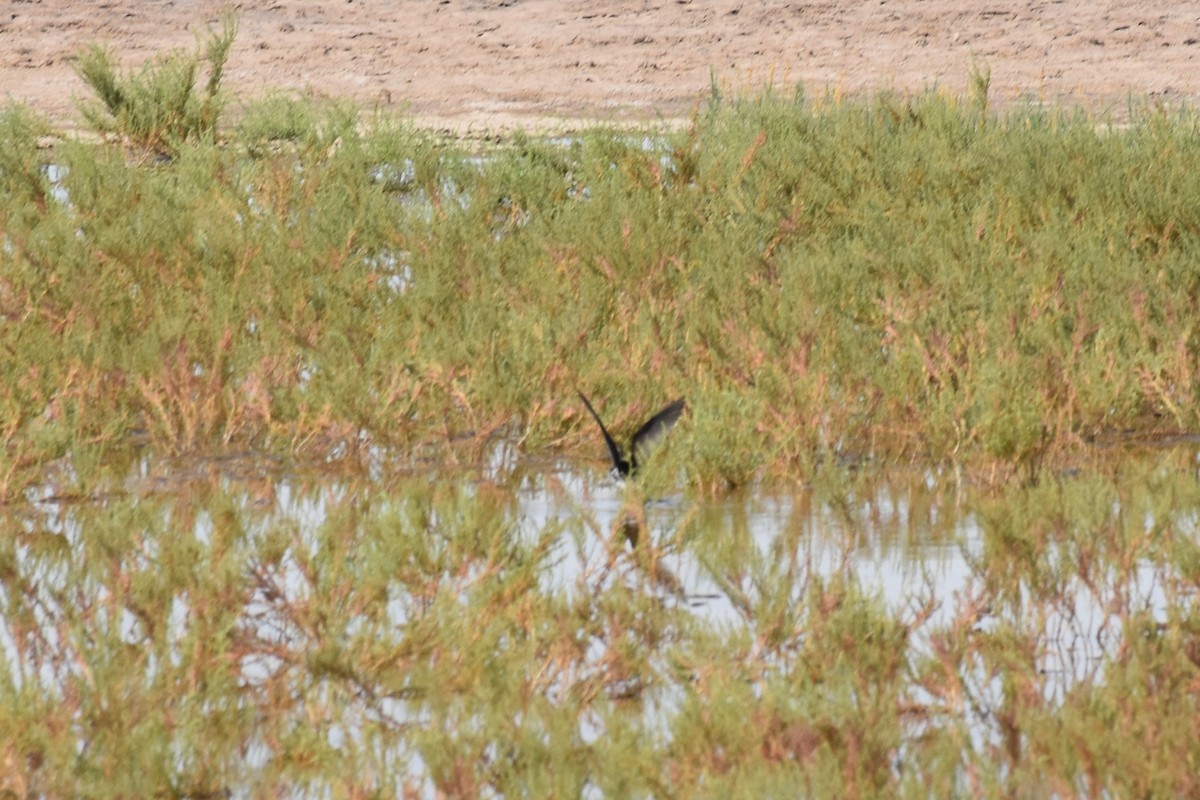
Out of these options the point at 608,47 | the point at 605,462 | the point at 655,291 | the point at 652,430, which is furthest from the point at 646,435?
the point at 608,47

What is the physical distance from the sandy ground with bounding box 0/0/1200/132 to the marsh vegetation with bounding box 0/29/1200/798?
6278mm

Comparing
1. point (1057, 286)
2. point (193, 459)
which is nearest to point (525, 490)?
point (193, 459)

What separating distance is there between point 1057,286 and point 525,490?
2462 millimetres

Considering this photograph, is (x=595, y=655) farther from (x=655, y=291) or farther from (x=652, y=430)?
(x=655, y=291)

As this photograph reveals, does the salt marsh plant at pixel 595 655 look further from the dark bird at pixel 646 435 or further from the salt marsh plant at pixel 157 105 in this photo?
the salt marsh plant at pixel 157 105

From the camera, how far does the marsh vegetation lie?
370cm

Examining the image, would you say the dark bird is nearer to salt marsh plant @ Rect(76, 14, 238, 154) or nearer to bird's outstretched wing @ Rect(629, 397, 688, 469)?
bird's outstretched wing @ Rect(629, 397, 688, 469)

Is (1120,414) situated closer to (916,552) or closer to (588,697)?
(916,552)

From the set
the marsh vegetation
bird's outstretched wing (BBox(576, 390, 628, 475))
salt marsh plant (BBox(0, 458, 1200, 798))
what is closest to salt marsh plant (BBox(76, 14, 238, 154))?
the marsh vegetation

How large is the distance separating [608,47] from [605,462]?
12910mm

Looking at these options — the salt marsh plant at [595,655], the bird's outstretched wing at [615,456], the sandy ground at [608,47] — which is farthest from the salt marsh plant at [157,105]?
the salt marsh plant at [595,655]

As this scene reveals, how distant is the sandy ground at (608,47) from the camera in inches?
690

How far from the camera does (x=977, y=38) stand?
62.3 feet

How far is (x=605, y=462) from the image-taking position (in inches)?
252
